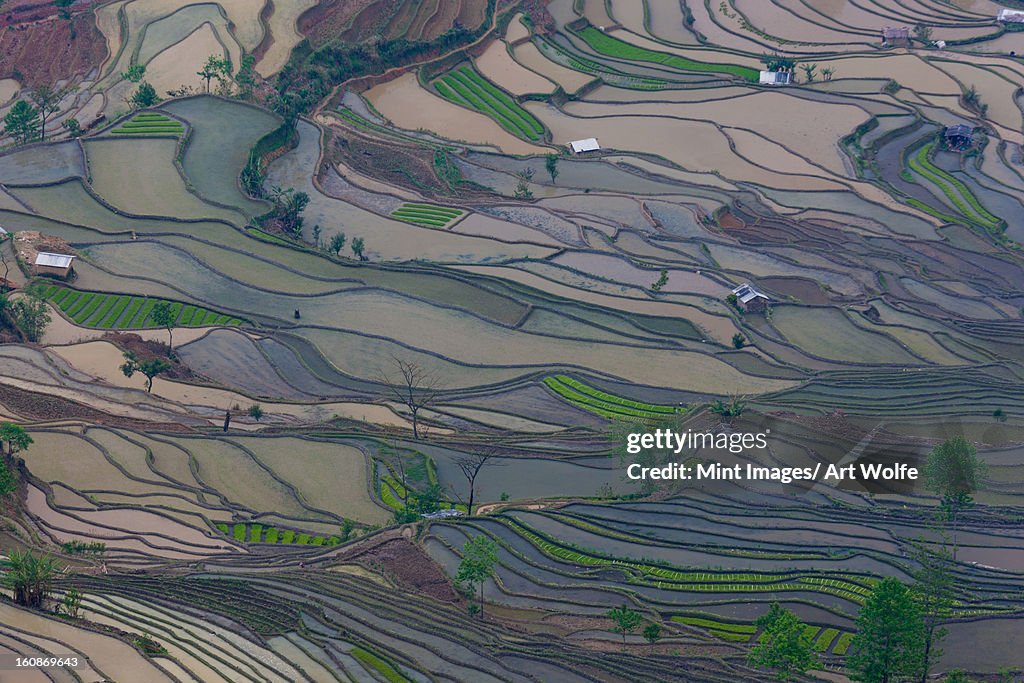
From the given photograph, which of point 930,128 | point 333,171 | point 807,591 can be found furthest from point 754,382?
point 930,128

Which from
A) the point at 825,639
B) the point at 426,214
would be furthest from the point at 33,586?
the point at 426,214

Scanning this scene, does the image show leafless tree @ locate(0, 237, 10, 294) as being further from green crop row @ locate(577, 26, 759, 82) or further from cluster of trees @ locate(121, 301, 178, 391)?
green crop row @ locate(577, 26, 759, 82)

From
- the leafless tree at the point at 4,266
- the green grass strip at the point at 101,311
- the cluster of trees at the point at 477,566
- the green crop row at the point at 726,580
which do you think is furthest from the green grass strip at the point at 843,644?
the leafless tree at the point at 4,266

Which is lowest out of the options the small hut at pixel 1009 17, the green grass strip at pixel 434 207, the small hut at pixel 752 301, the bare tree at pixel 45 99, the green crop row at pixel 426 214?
the small hut at pixel 752 301

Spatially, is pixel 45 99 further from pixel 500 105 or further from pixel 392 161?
pixel 500 105

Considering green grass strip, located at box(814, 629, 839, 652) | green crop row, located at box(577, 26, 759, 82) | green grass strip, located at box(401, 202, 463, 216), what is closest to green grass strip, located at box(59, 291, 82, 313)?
green grass strip, located at box(401, 202, 463, 216)

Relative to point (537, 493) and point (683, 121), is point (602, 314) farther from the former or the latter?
point (683, 121)

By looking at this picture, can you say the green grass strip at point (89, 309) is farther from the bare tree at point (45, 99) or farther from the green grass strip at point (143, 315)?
the bare tree at point (45, 99)
